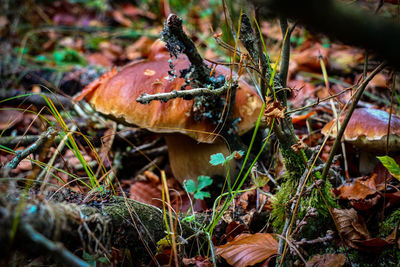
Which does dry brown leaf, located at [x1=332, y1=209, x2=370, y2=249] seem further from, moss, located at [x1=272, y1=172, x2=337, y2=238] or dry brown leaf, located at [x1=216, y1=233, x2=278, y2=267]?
dry brown leaf, located at [x1=216, y1=233, x2=278, y2=267]

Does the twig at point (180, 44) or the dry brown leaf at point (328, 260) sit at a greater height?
the twig at point (180, 44)

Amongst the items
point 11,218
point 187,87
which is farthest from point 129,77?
point 11,218

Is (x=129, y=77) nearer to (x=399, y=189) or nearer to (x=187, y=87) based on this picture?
(x=187, y=87)

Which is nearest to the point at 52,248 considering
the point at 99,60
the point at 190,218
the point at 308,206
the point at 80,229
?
the point at 80,229

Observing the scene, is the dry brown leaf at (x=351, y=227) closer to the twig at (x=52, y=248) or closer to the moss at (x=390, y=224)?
the moss at (x=390, y=224)

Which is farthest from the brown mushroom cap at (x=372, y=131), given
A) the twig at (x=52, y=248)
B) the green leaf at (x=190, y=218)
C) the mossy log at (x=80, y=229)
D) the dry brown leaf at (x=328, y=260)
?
the twig at (x=52, y=248)
